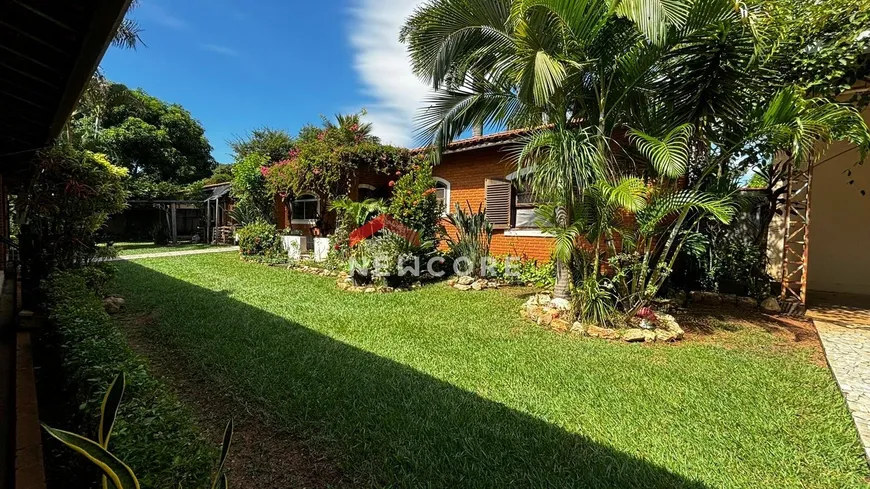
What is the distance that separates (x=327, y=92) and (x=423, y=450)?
25543mm

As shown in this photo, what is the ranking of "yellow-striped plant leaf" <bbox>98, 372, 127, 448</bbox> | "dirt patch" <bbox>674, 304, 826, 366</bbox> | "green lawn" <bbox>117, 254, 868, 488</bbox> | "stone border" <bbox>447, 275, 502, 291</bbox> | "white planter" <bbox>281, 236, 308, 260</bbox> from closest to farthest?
"yellow-striped plant leaf" <bbox>98, 372, 127, 448</bbox>
"green lawn" <bbox>117, 254, 868, 488</bbox>
"dirt patch" <bbox>674, 304, 826, 366</bbox>
"stone border" <bbox>447, 275, 502, 291</bbox>
"white planter" <bbox>281, 236, 308, 260</bbox>

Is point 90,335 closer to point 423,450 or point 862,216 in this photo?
point 423,450

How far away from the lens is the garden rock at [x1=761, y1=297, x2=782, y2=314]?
739cm

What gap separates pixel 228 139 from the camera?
2903 centimetres

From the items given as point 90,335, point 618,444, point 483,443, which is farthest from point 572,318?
point 90,335

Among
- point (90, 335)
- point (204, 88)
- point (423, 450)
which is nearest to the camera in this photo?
point (423, 450)

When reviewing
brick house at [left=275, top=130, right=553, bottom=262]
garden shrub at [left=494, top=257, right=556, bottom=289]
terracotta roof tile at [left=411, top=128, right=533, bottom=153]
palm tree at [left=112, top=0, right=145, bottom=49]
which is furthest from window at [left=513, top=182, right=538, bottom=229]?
palm tree at [left=112, top=0, right=145, bottom=49]

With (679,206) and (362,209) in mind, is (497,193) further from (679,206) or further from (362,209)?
(679,206)

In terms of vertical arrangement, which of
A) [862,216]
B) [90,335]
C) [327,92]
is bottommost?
[90,335]

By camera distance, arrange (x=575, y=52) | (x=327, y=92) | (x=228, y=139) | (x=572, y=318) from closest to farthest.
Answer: (x=575, y=52) < (x=572, y=318) < (x=327, y=92) < (x=228, y=139)

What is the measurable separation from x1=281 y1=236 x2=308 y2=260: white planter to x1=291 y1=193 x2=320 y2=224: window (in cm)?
181

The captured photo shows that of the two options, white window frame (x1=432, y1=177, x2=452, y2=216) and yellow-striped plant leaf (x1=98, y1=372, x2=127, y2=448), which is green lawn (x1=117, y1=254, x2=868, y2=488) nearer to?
yellow-striped plant leaf (x1=98, y1=372, x2=127, y2=448)

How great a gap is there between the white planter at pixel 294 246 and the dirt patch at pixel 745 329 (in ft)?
36.9

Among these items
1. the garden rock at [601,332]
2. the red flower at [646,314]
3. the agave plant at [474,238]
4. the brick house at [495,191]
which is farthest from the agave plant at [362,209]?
the red flower at [646,314]
